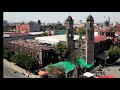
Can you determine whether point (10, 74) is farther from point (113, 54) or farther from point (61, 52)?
point (113, 54)

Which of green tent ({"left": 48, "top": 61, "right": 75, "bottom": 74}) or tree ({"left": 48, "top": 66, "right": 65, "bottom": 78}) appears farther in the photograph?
green tent ({"left": 48, "top": 61, "right": 75, "bottom": 74})

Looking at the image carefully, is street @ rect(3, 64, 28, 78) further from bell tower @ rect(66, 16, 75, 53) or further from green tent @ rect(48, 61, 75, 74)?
bell tower @ rect(66, 16, 75, 53)

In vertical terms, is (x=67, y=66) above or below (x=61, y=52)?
below

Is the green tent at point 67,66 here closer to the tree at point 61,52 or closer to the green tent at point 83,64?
the green tent at point 83,64

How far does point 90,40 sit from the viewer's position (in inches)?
329

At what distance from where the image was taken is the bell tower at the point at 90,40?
8.23m

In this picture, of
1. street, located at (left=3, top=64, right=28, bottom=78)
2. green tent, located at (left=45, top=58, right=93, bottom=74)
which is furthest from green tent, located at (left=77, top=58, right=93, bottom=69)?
street, located at (left=3, top=64, right=28, bottom=78)

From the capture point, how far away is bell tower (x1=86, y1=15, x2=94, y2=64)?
8234mm

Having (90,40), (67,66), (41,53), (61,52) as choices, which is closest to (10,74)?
(41,53)
